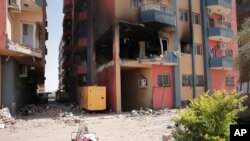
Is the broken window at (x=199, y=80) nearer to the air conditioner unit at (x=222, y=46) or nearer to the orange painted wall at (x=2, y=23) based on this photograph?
the air conditioner unit at (x=222, y=46)

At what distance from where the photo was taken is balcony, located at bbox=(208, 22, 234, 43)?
105ft

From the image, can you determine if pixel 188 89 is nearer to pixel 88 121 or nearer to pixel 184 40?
pixel 184 40

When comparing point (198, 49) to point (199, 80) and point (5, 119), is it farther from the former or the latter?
point (5, 119)

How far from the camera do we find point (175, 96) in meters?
28.1

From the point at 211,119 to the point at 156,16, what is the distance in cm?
1892

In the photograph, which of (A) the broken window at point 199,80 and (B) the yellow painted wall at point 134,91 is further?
(A) the broken window at point 199,80

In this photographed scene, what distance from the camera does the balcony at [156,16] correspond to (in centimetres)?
2547

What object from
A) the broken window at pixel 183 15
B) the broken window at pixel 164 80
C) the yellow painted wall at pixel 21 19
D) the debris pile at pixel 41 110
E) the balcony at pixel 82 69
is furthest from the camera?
the balcony at pixel 82 69

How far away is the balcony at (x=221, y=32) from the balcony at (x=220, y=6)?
1.43 meters

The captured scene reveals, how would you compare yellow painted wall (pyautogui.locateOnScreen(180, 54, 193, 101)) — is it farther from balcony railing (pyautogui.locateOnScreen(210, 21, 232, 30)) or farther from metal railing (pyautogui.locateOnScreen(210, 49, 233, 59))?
balcony railing (pyautogui.locateOnScreen(210, 21, 232, 30))

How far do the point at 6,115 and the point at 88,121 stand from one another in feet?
15.9

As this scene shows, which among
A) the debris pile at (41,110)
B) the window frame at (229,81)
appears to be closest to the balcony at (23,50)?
the debris pile at (41,110)

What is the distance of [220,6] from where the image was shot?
33.0m

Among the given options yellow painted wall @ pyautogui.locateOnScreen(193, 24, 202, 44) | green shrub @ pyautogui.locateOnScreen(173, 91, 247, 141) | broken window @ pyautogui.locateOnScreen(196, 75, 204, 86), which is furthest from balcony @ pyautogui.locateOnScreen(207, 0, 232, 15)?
green shrub @ pyautogui.locateOnScreen(173, 91, 247, 141)
